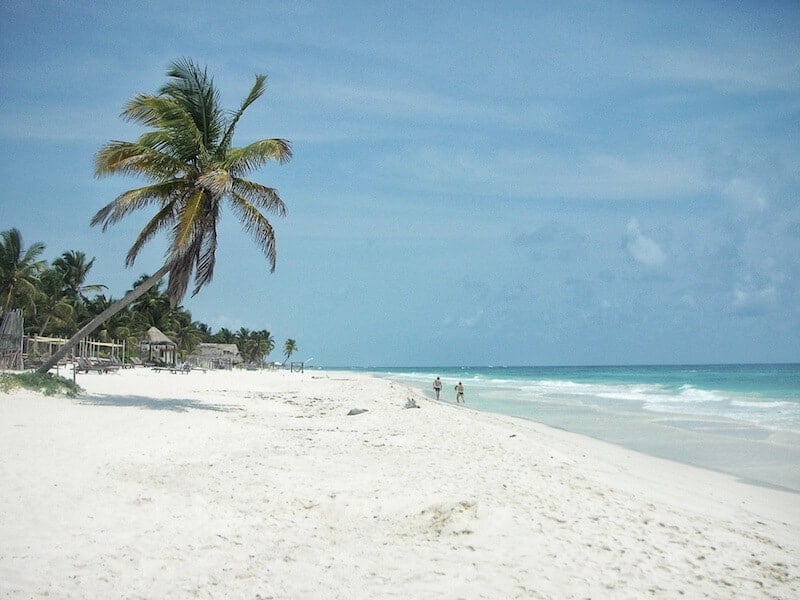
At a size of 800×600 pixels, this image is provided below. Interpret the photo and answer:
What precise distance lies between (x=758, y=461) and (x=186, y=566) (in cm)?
1235

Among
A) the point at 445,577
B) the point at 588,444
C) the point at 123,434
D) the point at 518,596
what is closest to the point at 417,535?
the point at 445,577

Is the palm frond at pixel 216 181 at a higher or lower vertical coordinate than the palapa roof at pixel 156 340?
higher

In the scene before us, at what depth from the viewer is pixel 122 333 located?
46.0 meters

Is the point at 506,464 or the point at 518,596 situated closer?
the point at 518,596

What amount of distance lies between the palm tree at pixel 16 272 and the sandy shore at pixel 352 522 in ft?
96.3

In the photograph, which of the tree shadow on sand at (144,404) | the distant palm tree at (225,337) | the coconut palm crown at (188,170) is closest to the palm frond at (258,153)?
the coconut palm crown at (188,170)

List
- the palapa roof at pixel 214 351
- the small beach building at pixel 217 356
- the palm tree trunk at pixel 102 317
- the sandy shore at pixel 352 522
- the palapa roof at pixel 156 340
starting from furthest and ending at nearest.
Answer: the palapa roof at pixel 214 351
the small beach building at pixel 217 356
the palapa roof at pixel 156 340
the palm tree trunk at pixel 102 317
the sandy shore at pixel 352 522

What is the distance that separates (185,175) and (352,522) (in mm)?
11804

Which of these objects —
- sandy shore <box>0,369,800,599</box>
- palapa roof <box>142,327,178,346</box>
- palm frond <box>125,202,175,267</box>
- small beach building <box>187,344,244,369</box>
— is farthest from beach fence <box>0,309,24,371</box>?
small beach building <box>187,344,244,369</box>

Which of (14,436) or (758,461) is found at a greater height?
(14,436)

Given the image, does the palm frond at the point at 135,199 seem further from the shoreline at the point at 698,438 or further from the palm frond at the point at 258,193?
the shoreline at the point at 698,438

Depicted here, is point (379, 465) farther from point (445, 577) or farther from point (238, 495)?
point (445, 577)

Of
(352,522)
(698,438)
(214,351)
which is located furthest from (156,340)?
(352,522)

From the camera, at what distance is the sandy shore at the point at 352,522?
4.77 m
